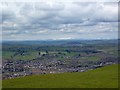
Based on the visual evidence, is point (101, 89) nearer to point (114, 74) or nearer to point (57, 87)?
point (57, 87)

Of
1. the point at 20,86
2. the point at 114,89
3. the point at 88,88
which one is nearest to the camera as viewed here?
the point at 114,89

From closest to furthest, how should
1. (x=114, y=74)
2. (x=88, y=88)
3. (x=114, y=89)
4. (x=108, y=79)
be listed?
(x=114, y=89), (x=88, y=88), (x=108, y=79), (x=114, y=74)

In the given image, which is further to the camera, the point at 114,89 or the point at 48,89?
the point at 48,89

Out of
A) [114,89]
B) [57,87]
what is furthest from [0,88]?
[114,89]

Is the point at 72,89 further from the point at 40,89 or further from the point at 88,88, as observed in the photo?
the point at 40,89

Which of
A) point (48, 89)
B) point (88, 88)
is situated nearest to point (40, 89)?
point (48, 89)

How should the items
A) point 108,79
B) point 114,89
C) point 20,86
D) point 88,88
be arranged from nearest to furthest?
point 114,89 → point 88,88 → point 20,86 → point 108,79

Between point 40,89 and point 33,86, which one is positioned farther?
point 33,86

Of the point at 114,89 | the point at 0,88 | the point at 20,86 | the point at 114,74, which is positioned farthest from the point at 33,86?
the point at 114,74

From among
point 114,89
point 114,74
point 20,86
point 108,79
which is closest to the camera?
point 114,89
